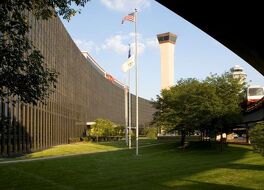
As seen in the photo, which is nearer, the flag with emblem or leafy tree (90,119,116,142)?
the flag with emblem

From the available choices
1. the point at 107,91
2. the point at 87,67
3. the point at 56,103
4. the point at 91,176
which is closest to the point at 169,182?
the point at 91,176

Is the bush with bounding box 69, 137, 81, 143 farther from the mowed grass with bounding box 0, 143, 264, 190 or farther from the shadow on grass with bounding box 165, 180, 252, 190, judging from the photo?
the shadow on grass with bounding box 165, 180, 252, 190

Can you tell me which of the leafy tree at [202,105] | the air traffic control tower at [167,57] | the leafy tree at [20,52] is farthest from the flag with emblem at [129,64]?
the air traffic control tower at [167,57]

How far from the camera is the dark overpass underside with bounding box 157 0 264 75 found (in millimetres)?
9594

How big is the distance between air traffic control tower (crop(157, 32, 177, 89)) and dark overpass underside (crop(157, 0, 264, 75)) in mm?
157689

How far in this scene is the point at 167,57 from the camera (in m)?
178

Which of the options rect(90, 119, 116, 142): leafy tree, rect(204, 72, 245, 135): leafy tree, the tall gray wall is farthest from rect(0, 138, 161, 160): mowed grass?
rect(90, 119, 116, 142): leafy tree

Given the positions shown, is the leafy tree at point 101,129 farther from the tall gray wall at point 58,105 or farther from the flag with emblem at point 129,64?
the flag with emblem at point 129,64

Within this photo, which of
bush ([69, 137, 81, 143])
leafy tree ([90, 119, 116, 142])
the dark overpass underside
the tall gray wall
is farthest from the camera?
leafy tree ([90, 119, 116, 142])

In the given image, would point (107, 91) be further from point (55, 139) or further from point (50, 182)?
point (50, 182)

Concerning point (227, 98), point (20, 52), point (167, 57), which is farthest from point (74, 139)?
point (167, 57)

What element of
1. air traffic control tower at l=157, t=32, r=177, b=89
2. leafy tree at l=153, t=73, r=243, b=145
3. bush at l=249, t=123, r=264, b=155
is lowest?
bush at l=249, t=123, r=264, b=155

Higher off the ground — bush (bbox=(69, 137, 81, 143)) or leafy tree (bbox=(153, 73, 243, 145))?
leafy tree (bbox=(153, 73, 243, 145))

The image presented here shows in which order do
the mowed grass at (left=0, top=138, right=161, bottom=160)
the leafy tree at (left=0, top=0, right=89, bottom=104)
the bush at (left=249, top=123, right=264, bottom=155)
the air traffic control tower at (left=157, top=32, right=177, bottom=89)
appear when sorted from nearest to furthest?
the leafy tree at (left=0, top=0, right=89, bottom=104) < the bush at (left=249, top=123, right=264, bottom=155) < the mowed grass at (left=0, top=138, right=161, bottom=160) < the air traffic control tower at (left=157, top=32, right=177, bottom=89)
